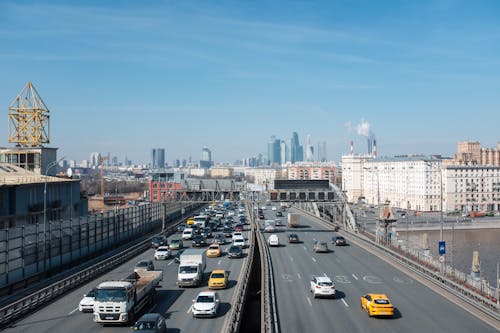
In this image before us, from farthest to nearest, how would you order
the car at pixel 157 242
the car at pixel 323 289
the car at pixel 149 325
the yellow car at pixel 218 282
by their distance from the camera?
the car at pixel 157 242 → the yellow car at pixel 218 282 → the car at pixel 323 289 → the car at pixel 149 325

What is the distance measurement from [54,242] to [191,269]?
10788 millimetres

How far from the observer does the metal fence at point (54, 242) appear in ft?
100

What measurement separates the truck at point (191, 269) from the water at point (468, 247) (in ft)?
103

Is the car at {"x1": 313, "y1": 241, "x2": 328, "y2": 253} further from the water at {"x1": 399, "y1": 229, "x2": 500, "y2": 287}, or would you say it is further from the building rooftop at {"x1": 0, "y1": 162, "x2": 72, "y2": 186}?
the building rooftop at {"x1": 0, "y1": 162, "x2": 72, "y2": 186}

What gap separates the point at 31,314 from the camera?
2628cm

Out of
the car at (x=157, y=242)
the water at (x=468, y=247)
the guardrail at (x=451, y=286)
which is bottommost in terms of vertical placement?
the water at (x=468, y=247)

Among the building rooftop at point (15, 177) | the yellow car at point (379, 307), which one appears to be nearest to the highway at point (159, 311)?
the yellow car at point (379, 307)

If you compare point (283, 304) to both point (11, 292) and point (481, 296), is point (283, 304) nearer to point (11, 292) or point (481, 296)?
point (481, 296)

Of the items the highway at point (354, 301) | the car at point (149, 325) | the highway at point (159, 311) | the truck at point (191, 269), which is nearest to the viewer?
the car at point (149, 325)

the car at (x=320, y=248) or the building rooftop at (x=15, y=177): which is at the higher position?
the building rooftop at (x=15, y=177)

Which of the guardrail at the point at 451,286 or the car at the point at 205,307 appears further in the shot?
the guardrail at the point at 451,286

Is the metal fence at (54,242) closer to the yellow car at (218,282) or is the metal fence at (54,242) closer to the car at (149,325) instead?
the yellow car at (218,282)

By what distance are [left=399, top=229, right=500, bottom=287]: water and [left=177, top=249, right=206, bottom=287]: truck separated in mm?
31396

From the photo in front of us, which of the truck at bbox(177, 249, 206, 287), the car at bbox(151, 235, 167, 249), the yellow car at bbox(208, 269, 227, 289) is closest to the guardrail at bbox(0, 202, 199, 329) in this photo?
the truck at bbox(177, 249, 206, 287)
